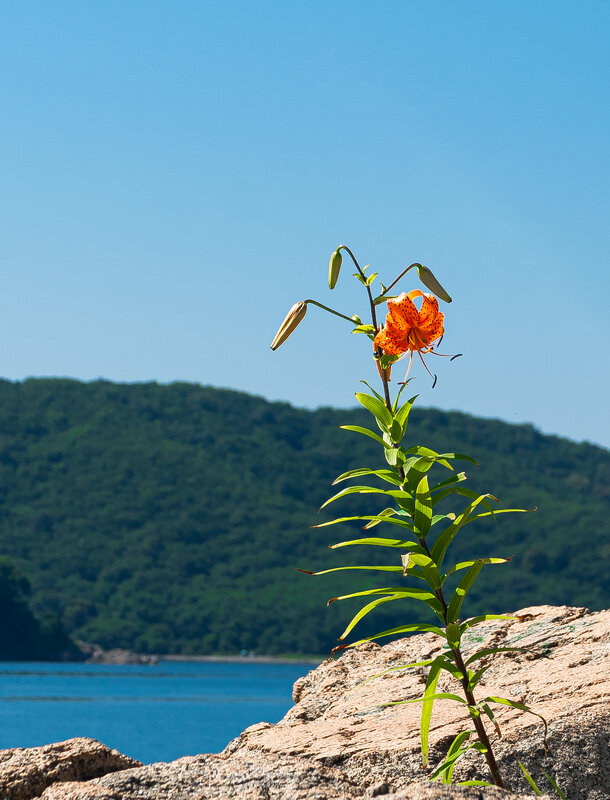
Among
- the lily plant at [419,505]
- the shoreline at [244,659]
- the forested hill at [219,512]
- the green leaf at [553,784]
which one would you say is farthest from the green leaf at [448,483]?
the shoreline at [244,659]

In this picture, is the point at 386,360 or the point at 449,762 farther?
the point at 386,360

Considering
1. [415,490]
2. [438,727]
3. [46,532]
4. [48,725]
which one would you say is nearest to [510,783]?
[438,727]

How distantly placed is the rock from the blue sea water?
1082 inches

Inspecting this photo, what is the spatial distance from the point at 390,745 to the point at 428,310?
2.01 meters

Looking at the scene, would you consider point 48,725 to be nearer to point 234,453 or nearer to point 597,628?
point 597,628

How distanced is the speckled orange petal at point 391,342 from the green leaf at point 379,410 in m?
0.22

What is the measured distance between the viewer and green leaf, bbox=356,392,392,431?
3861 mm

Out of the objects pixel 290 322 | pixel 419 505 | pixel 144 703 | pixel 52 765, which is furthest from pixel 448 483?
pixel 144 703

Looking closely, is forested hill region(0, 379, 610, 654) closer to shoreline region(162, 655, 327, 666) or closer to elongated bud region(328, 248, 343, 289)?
shoreline region(162, 655, 327, 666)

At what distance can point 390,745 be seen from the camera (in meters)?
4.26

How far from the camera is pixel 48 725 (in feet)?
168

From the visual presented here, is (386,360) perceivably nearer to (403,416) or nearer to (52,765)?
(403,416)

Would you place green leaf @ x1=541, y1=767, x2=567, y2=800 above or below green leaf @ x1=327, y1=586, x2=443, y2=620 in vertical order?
below

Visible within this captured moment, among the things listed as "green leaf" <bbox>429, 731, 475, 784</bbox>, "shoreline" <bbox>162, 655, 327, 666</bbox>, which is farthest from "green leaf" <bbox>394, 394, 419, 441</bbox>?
"shoreline" <bbox>162, 655, 327, 666</bbox>
